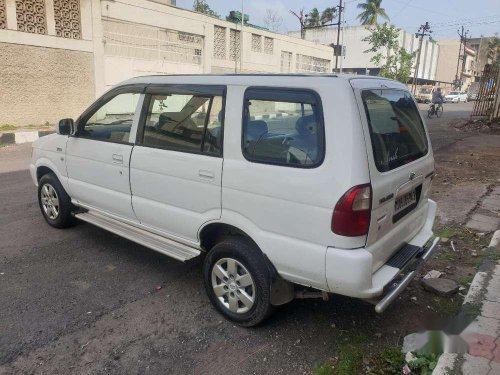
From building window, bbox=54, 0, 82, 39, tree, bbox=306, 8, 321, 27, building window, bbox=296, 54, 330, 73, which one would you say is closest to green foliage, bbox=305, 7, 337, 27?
tree, bbox=306, 8, 321, 27

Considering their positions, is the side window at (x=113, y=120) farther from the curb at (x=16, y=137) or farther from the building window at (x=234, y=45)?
the building window at (x=234, y=45)

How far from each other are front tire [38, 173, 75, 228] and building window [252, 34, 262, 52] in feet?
79.9

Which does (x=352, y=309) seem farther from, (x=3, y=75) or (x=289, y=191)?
(x=3, y=75)

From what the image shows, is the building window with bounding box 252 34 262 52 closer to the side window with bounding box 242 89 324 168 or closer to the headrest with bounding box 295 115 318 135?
the side window with bounding box 242 89 324 168

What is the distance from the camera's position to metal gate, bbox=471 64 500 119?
17.0m

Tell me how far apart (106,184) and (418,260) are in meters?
2.87

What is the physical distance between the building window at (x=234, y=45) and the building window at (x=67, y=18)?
1092 cm

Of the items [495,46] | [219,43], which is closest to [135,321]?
[219,43]

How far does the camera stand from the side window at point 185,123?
10.4ft

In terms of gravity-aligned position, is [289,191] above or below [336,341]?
above

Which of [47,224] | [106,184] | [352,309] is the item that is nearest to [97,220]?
[106,184]

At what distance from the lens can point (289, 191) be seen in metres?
2.67

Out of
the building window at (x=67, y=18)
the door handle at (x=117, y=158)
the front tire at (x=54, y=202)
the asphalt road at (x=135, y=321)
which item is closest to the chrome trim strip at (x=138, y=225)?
the front tire at (x=54, y=202)

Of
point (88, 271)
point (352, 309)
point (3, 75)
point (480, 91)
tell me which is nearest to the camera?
point (352, 309)
